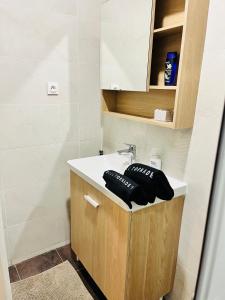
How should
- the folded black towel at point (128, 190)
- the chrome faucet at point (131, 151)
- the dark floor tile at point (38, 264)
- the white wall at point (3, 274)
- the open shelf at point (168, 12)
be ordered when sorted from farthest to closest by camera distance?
the dark floor tile at point (38, 264) → the chrome faucet at point (131, 151) → the open shelf at point (168, 12) → the folded black towel at point (128, 190) → the white wall at point (3, 274)

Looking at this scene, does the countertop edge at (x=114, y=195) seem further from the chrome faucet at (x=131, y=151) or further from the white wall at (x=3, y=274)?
the white wall at (x=3, y=274)

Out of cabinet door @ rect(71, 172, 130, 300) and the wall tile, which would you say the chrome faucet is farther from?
the wall tile

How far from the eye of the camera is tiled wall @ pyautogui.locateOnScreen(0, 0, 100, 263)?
1384 millimetres

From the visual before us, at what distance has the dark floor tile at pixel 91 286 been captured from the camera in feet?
4.80

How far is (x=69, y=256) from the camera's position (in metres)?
1.79

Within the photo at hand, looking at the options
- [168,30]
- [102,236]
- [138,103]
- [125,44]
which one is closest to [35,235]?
[102,236]

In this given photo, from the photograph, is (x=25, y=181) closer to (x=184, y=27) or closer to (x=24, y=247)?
(x=24, y=247)

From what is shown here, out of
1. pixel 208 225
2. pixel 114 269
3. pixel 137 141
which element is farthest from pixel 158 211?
pixel 137 141

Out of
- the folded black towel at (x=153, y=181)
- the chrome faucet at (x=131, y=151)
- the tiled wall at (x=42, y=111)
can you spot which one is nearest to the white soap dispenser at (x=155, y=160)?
the chrome faucet at (x=131, y=151)

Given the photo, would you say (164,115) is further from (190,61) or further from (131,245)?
(131,245)

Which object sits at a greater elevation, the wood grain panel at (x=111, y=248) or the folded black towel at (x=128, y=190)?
the folded black towel at (x=128, y=190)

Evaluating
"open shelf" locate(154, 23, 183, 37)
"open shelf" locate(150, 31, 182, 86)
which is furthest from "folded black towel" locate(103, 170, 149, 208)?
"open shelf" locate(154, 23, 183, 37)

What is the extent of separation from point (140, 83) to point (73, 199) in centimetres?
87

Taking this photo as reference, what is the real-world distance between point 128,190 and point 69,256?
1.14 m
